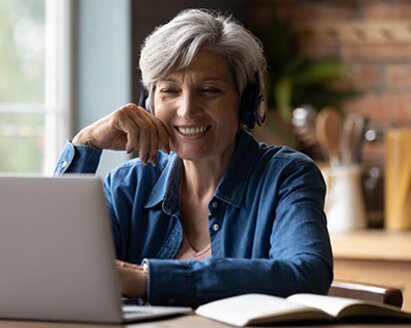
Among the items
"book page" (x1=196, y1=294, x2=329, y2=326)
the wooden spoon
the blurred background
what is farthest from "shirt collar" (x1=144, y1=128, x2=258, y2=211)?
the wooden spoon

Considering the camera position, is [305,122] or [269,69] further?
[269,69]

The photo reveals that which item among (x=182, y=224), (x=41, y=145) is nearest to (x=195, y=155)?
(x=182, y=224)

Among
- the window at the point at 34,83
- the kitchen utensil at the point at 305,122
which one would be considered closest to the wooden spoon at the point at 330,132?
the kitchen utensil at the point at 305,122

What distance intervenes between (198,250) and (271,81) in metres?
1.73

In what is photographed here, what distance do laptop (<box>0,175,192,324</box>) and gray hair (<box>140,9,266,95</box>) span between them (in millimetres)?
700

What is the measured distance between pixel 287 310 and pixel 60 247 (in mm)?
336

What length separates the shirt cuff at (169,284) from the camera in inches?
67.7

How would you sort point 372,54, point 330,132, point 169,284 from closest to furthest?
point 169,284 → point 330,132 → point 372,54

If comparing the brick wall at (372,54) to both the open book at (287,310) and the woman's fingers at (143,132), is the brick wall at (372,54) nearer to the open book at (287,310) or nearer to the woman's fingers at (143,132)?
the woman's fingers at (143,132)

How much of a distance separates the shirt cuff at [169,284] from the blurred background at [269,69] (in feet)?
5.60

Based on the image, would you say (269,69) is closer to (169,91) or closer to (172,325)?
(169,91)

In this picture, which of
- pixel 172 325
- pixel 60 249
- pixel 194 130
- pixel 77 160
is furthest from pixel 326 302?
pixel 77 160

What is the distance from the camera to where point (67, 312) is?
1539 millimetres

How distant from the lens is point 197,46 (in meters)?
2.13
